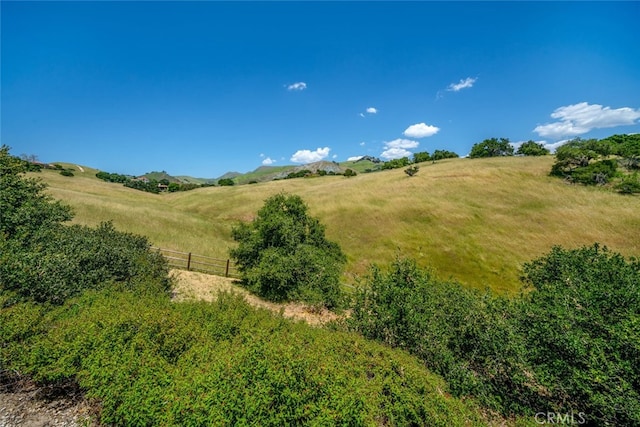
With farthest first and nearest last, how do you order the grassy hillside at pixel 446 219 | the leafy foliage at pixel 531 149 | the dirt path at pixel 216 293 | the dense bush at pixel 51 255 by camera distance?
the leafy foliage at pixel 531 149, the grassy hillside at pixel 446 219, the dirt path at pixel 216 293, the dense bush at pixel 51 255

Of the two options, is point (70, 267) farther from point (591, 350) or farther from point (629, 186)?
point (629, 186)

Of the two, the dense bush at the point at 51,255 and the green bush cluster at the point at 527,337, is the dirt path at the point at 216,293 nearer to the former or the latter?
the dense bush at the point at 51,255

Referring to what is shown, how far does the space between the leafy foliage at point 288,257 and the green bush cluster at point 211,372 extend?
392 inches

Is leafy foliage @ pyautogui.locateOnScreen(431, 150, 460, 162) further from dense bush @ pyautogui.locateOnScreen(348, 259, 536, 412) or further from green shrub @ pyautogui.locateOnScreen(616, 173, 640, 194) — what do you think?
dense bush @ pyautogui.locateOnScreen(348, 259, 536, 412)

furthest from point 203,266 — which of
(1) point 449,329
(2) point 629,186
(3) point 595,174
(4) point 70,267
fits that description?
(3) point 595,174

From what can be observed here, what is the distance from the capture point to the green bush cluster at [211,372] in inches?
195

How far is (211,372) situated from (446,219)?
138ft

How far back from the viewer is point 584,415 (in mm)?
6750

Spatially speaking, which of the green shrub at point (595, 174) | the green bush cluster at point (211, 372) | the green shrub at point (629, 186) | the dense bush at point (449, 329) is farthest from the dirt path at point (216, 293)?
the green shrub at point (595, 174)

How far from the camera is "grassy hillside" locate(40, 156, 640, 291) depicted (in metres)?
33.1

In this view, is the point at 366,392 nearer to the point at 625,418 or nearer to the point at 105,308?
the point at 625,418

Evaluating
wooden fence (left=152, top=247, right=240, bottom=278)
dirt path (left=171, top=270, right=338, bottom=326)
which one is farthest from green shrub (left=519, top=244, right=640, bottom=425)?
wooden fence (left=152, top=247, right=240, bottom=278)

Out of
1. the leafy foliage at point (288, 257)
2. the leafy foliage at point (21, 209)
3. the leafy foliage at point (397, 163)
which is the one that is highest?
the leafy foliage at point (397, 163)

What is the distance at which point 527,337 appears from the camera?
8133 mm
